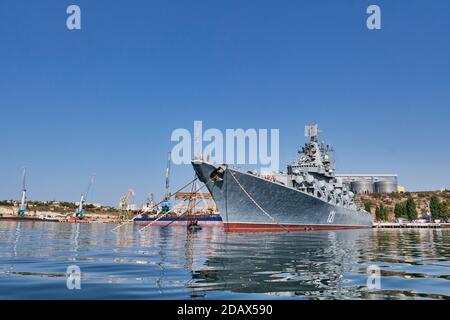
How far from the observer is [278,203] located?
152ft

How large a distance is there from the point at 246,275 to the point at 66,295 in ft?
18.3

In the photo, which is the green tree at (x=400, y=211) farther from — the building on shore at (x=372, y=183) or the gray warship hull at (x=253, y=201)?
the gray warship hull at (x=253, y=201)

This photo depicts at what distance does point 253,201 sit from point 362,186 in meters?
162

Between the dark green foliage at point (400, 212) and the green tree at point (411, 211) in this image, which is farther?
the dark green foliage at point (400, 212)

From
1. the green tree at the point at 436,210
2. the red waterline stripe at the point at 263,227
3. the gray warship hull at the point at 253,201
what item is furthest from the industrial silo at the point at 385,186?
the gray warship hull at the point at 253,201

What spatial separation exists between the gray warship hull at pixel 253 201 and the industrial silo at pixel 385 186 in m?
149

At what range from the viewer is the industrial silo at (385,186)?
183m

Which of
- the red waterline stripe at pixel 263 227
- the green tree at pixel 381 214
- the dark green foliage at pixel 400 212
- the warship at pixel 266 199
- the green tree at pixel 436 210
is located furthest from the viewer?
the dark green foliage at pixel 400 212

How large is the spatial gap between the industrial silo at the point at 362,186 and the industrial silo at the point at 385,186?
3.02m

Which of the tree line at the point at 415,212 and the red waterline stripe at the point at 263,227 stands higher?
the tree line at the point at 415,212

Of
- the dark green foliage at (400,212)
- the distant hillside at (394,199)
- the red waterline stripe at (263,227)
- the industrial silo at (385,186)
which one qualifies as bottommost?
the red waterline stripe at (263,227)

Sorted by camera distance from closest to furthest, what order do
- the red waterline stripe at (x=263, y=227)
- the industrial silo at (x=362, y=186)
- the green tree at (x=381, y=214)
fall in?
the red waterline stripe at (x=263, y=227) → the green tree at (x=381, y=214) → the industrial silo at (x=362, y=186)
